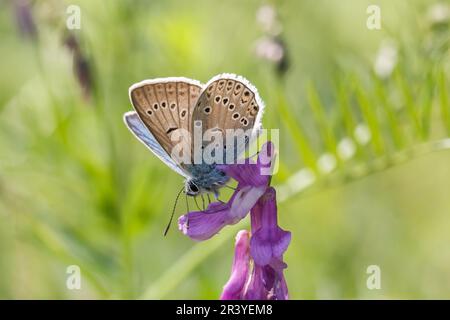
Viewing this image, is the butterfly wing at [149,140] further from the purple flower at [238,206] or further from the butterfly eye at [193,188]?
the purple flower at [238,206]

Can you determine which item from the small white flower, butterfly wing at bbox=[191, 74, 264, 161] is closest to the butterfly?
butterfly wing at bbox=[191, 74, 264, 161]

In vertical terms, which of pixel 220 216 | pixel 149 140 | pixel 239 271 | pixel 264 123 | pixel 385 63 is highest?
pixel 385 63

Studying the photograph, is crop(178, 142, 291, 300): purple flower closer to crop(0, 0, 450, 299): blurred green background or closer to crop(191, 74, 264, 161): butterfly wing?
crop(191, 74, 264, 161): butterfly wing

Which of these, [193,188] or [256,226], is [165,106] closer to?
[193,188]

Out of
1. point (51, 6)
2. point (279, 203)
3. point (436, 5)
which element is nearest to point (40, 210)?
point (51, 6)

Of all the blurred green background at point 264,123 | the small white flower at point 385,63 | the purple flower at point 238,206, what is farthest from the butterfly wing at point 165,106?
the small white flower at point 385,63

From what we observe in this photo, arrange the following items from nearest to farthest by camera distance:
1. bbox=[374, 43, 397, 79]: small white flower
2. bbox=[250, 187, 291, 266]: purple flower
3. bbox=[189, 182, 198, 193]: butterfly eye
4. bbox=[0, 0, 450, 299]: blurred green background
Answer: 1. bbox=[250, 187, 291, 266]: purple flower
2. bbox=[189, 182, 198, 193]: butterfly eye
3. bbox=[0, 0, 450, 299]: blurred green background
4. bbox=[374, 43, 397, 79]: small white flower

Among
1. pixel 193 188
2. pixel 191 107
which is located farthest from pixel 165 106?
pixel 193 188
